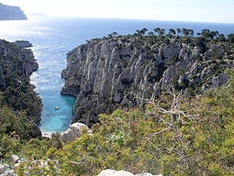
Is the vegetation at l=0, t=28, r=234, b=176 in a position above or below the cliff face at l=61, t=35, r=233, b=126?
above

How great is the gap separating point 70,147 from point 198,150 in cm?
401

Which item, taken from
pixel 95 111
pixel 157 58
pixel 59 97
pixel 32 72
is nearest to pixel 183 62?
pixel 157 58

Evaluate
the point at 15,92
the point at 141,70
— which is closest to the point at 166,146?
the point at 141,70

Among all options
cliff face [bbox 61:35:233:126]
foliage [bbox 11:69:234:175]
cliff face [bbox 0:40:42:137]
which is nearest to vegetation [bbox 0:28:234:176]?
foliage [bbox 11:69:234:175]

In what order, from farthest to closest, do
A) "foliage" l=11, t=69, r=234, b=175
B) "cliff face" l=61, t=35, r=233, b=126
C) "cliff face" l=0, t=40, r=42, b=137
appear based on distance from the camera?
1. "cliff face" l=0, t=40, r=42, b=137
2. "cliff face" l=61, t=35, r=233, b=126
3. "foliage" l=11, t=69, r=234, b=175

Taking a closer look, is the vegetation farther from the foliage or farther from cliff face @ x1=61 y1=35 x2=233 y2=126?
cliff face @ x1=61 y1=35 x2=233 y2=126

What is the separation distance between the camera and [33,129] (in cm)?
4275

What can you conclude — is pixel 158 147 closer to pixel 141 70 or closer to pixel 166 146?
pixel 166 146

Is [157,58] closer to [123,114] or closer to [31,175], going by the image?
[123,114]

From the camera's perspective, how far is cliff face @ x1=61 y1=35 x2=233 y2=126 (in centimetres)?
4450

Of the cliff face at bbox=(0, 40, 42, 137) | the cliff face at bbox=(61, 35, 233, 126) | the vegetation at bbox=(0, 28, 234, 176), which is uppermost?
the vegetation at bbox=(0, 28, 234, 176)

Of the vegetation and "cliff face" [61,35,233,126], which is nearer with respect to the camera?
the vegetation

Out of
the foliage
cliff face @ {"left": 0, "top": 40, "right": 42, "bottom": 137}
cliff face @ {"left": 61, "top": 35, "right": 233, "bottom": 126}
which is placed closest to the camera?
the foliage

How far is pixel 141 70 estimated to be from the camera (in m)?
54.0
